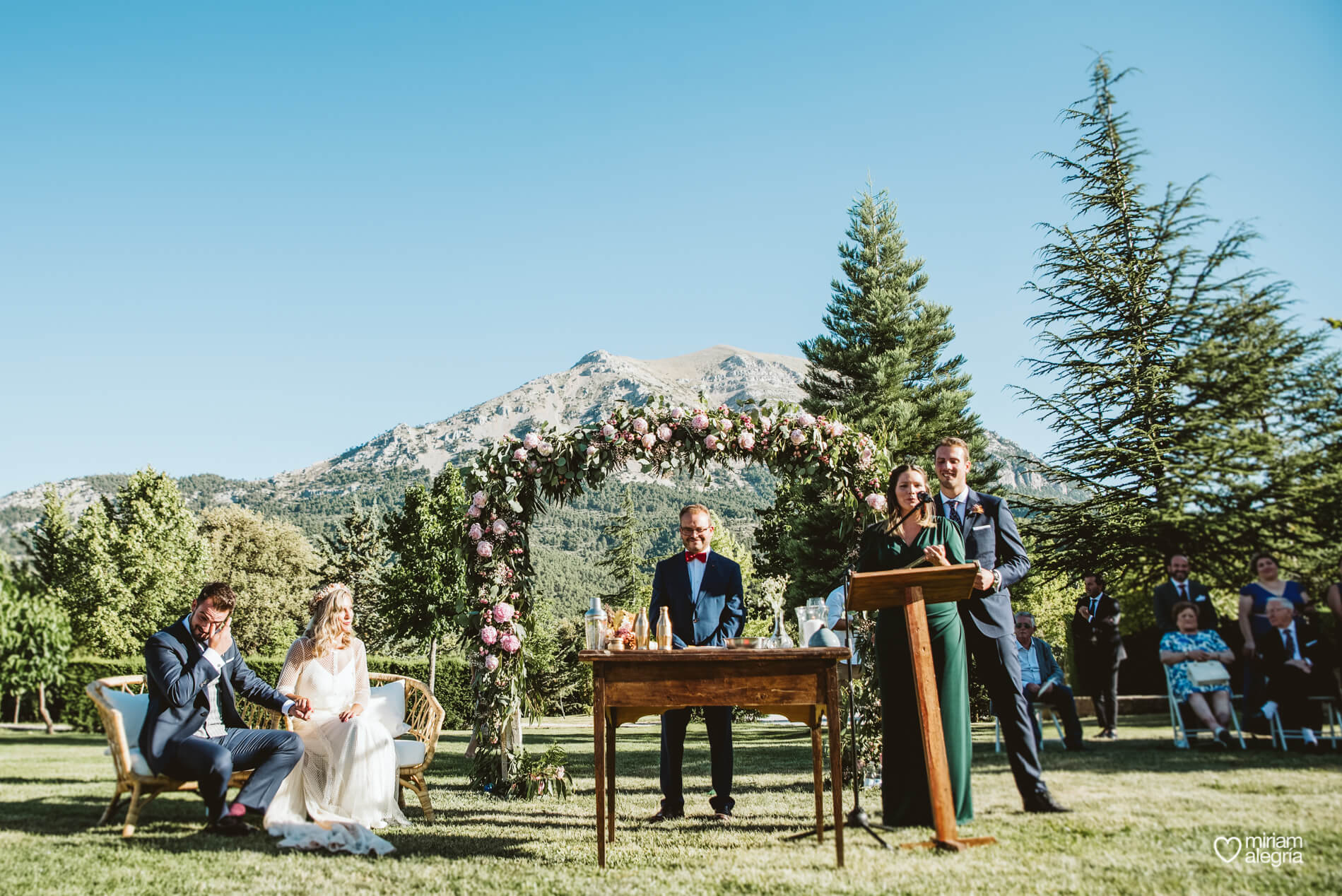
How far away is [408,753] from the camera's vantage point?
6.16m

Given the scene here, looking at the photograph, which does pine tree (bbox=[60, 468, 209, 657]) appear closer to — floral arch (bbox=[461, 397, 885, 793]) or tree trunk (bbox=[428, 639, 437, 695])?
tree trunk (bbox=[428, 639, 437, 695])

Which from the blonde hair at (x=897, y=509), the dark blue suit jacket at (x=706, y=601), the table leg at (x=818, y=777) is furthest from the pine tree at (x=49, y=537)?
the blonde hair at (x=897, y=509)

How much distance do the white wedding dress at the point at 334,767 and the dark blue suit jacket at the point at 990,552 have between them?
3983 millimetres

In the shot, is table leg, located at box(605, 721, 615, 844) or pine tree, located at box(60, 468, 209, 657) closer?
table leg, located at box(605, 721, 615, 844)

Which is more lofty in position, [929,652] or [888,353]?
[888,353]

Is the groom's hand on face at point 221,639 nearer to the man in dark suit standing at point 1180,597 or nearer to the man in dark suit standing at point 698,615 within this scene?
the man in dark suit standing at point 698,615

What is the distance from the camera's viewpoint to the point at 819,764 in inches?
182

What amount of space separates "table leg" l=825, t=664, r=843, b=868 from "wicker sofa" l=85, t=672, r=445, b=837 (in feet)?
10.4

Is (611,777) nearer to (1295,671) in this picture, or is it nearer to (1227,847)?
(1227,847)

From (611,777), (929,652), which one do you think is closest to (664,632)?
(611,777)

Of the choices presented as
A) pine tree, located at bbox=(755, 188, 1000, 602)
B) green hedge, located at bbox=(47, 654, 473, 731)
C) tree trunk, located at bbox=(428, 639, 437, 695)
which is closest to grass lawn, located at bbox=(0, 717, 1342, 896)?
green hedge, located at bbox=(47, 654, 473, 731)

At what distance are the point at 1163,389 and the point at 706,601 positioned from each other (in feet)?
11.6

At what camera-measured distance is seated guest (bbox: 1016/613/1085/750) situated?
329 inches

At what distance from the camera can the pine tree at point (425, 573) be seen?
20.2m
